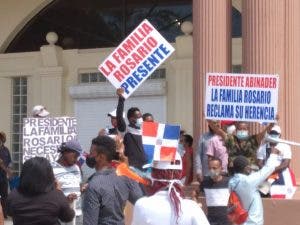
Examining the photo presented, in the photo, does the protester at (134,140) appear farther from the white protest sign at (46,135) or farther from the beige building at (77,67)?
the beige building at (77,67)

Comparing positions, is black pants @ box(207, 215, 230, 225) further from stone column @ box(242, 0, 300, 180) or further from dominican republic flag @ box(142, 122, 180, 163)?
stone column @ box(242, 0, 300, 180)

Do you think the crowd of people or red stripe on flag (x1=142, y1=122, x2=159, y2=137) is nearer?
the crowd of people

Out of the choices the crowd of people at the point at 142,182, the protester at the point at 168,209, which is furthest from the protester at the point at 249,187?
the protester at the point at 168,209

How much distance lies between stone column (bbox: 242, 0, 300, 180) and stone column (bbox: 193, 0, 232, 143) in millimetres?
416

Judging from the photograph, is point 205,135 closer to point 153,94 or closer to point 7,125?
point 153,94

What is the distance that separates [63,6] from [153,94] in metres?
3.23

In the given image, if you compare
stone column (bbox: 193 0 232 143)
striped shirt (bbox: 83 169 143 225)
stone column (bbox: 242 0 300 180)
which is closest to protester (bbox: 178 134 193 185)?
stone column (bbox: 193 0 232 143)

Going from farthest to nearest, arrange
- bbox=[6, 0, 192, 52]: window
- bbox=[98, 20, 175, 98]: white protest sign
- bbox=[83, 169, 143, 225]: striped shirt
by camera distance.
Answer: bbox=[6, 0, 192, 52]: window
bbox=[98, 20, 175, 98]: white protest sign
bbox=[83, 169, 143, 225]: striped shirt

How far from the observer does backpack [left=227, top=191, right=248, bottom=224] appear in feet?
26.8

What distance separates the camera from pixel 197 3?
Answer: 40.1ft

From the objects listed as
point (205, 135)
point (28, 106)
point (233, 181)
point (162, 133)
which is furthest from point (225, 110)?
point (28, 106)

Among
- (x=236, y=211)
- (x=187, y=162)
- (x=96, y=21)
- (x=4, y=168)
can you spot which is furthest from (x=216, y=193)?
(x=96, y=21)

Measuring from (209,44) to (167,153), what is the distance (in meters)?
6.94

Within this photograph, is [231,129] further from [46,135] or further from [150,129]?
[150,129]
